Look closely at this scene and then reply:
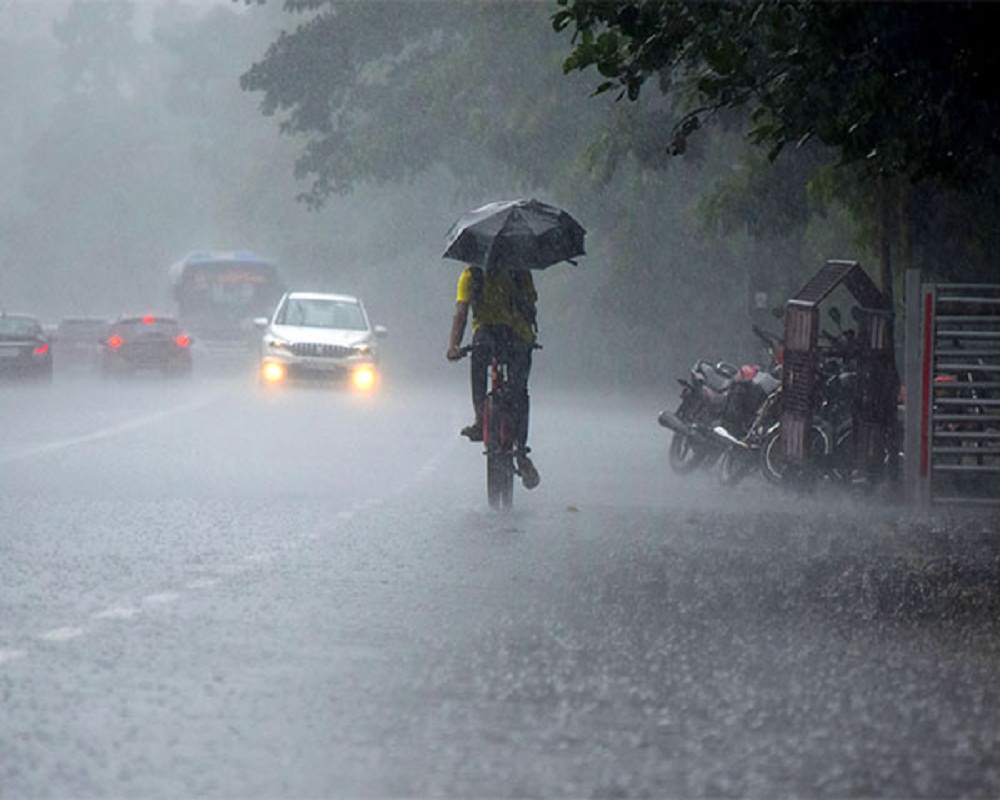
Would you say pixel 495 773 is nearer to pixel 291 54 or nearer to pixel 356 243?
pixel 291 54

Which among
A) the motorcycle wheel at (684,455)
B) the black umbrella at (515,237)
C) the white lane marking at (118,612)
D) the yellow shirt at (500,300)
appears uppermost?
the black umbrella at (515,237)

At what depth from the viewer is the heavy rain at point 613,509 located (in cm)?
781

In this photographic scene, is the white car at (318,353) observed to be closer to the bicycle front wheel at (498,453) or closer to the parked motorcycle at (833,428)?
the parked motorcycle at (833,428)

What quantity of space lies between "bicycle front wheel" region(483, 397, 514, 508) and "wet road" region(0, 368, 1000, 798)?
0.20 metres

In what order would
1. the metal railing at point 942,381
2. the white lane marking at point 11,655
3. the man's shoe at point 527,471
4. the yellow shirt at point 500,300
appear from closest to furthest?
1. the white lane marking at point 11,655
2. the yellow shirt at point 500,300
3. the man's shoe at point 527,471
4. the metal railing at point 942,381

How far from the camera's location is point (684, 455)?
23.4m

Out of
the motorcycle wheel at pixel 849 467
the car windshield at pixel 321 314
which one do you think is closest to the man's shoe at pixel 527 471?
the motorcycle wheel at pixel 849 467

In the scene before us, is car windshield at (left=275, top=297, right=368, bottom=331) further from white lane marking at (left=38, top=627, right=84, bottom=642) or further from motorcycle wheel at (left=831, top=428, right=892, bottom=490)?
white lane marking at (left=38, top=627, right=84, bottom=642)

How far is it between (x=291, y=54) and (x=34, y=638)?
47.7 m

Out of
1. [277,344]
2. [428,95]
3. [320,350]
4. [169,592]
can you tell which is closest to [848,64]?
[169,592]

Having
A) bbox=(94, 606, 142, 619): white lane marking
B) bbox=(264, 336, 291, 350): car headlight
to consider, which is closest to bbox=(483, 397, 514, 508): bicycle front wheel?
bbox=(94, 606, 142, 619): white lane marking

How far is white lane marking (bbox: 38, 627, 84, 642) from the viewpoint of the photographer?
9.93m

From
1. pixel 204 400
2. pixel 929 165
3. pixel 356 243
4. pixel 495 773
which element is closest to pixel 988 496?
pixel 929 165

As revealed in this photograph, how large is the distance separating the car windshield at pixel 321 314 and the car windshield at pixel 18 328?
28.7ft
